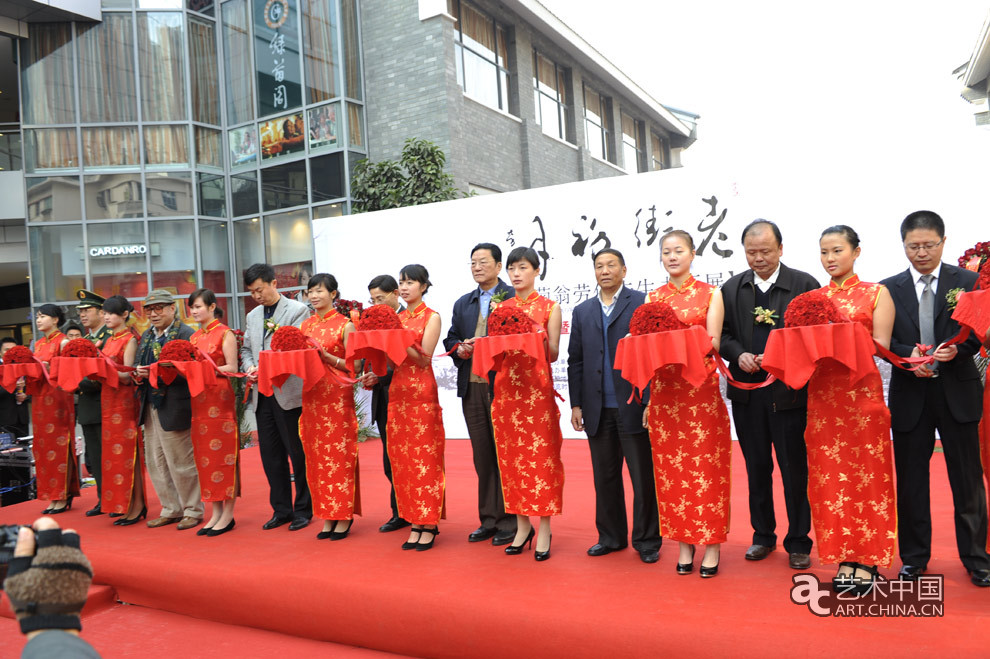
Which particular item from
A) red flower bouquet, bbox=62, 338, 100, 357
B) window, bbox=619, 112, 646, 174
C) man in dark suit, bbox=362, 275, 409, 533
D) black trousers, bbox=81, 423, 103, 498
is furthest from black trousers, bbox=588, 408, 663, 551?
window, bbox=619, 112, 646, 174

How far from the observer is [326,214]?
32.7ft

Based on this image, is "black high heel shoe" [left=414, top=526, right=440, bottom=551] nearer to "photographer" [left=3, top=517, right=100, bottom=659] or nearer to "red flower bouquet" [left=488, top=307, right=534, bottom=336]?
"red flower bouquet" [left=488, top=307, right=534, bottom=336]

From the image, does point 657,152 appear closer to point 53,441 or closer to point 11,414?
point 11,414

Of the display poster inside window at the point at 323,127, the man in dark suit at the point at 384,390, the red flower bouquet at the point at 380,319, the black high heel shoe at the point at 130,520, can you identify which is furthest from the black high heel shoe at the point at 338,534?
the display poster inside window at the point at 323,127

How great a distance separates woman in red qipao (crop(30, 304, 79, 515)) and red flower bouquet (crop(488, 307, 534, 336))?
344 cm

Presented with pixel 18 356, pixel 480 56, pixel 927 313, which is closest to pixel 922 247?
pixel 927 313

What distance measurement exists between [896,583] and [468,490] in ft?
9.45

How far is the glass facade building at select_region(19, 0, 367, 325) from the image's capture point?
1035cm

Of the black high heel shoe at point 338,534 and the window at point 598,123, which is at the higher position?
the window at point 598,123

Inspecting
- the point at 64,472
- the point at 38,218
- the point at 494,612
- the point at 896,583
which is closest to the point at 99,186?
the point at 38,218

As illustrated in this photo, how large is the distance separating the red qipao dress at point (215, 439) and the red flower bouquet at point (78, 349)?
2.54 feet

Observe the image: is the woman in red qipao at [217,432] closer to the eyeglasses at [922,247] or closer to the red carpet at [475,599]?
the red carpet at [475,599]

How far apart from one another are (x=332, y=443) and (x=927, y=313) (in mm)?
2778

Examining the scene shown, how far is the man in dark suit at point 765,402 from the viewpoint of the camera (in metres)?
2.82
